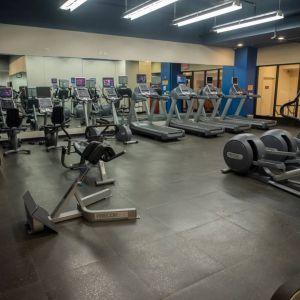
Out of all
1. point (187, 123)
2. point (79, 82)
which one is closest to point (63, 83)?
point (79, 82)

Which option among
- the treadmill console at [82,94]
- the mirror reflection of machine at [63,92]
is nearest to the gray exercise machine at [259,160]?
the treadmill console at [82,94]

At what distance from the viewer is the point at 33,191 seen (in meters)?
3.96

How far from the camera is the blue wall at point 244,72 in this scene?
38.2 ft

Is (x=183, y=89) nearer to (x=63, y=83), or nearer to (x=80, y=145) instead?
(x=63, y=83)

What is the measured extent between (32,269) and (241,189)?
3.00m

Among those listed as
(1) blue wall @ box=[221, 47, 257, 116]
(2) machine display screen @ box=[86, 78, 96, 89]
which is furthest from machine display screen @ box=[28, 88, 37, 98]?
(1) blue wall @ box=[221, 47, 257, 116]

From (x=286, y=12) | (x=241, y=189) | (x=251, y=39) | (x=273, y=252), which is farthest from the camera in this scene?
(x=251, y=39)

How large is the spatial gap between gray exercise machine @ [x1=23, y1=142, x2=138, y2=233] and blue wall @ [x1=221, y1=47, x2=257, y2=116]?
1023 centimetres

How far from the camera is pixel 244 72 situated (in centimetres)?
1172

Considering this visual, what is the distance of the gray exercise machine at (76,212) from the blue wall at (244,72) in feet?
33.6

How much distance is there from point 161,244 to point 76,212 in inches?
43.3

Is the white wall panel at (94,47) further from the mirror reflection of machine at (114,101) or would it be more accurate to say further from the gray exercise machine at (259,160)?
the gray exercise machine at (259,160)

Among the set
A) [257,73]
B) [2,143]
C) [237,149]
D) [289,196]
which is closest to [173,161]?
[237,149]

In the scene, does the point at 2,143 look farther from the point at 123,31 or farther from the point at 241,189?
the point at 241,189
